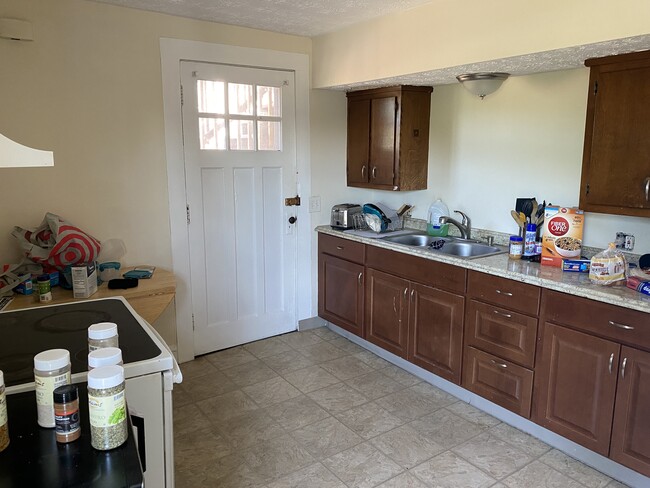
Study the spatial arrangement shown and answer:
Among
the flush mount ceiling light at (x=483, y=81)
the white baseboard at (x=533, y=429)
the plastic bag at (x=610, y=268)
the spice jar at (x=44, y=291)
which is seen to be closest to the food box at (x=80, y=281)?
the spice jar at (x=44, y=291)

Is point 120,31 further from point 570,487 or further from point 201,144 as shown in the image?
point 570,487

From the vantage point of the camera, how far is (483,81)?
9.91ft

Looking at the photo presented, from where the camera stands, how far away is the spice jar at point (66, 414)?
1.18m

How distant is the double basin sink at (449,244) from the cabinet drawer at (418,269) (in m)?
0.11

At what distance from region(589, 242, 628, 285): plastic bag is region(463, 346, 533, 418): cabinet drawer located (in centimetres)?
62

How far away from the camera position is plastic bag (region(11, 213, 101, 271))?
287 cm

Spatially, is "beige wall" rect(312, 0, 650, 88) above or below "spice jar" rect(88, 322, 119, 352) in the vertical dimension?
above

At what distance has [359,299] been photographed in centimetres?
383

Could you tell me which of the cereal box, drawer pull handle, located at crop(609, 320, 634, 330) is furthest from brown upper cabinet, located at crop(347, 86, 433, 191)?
drawer pull handle, located at crop(609, 320, 634, 330)

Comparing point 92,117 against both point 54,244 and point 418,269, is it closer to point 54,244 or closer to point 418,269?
point 54,244

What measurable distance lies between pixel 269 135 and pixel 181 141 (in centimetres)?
71

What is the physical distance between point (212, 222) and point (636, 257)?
2.72 m

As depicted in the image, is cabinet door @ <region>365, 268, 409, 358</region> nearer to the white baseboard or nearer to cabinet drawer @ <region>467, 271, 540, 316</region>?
the white baseboard

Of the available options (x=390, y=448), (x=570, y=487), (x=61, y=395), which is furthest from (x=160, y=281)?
(x=570, y=487)
